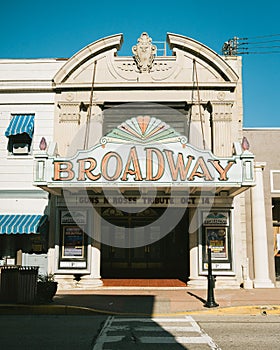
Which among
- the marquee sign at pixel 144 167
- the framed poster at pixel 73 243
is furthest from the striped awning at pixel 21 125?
the framed poster at pixel 73 243

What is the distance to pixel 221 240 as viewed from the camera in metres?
17.3

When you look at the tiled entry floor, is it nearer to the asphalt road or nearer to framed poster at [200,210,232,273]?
framed poster at [200,210,232,273]

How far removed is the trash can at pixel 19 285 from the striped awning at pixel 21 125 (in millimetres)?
7251

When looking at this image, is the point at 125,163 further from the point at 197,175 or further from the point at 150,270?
the point at 150,270

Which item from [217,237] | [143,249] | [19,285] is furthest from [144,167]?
[143,249]

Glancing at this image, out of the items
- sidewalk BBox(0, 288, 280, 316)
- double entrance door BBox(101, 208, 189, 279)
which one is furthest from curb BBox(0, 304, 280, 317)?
double entrance door BBox(101, 208, 189, 279)

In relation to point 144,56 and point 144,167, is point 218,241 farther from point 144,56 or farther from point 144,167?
point 144,56

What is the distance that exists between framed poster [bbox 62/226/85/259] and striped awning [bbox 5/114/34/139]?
467 cm

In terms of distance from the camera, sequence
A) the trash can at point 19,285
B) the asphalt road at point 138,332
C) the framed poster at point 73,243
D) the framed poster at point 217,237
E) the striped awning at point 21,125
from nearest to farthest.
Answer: the asphalt road at point 138,332 → the trash can at point 19,285 → the framed poster at point 217,237 → the framed poster at point 73,243 → the striped awning at point 21,125

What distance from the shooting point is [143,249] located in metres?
21.1

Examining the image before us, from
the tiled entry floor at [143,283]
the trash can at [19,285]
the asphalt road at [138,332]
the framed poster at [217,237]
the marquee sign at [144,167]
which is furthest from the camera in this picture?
the tiled entry floor at [143,283]

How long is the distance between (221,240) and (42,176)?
25.3 ft

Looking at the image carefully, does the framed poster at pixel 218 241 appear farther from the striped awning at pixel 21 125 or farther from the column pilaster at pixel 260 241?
the striped awning at pixel 21 125

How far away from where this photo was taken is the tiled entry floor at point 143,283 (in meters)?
17.9
